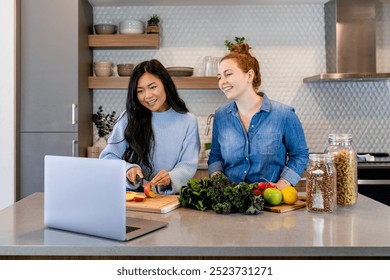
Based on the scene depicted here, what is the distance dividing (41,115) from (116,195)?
106 inches

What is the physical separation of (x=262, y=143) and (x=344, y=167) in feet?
1.85

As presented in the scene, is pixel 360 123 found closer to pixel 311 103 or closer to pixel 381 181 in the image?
pixel 311 103

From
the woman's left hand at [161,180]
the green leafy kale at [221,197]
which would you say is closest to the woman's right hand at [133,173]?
the woman's left hand at [161,180]

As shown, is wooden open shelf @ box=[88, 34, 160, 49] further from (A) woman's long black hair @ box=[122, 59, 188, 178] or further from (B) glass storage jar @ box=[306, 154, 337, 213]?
(B) glass storage jar @ box=[306, 154, 337, 213]

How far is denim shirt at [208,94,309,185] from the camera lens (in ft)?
7.23

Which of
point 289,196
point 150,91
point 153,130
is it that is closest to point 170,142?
point 153,130

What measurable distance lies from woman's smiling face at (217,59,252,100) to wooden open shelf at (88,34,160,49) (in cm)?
199

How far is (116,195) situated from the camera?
4.21ft

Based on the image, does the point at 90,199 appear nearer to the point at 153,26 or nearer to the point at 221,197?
the point at 221,197

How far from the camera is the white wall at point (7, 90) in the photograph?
3.63 metres

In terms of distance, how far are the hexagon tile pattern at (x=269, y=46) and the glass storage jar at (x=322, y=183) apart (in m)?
2.70

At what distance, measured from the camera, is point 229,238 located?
4.24 feet

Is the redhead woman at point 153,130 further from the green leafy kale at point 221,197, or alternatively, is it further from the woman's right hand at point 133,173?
the green leafy kale at point 221,197

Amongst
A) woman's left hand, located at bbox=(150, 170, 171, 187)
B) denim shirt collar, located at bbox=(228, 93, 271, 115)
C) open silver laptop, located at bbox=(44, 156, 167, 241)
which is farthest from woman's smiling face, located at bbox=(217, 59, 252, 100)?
open silver laptop, located at bbox=(44, 156, 167, 241)
